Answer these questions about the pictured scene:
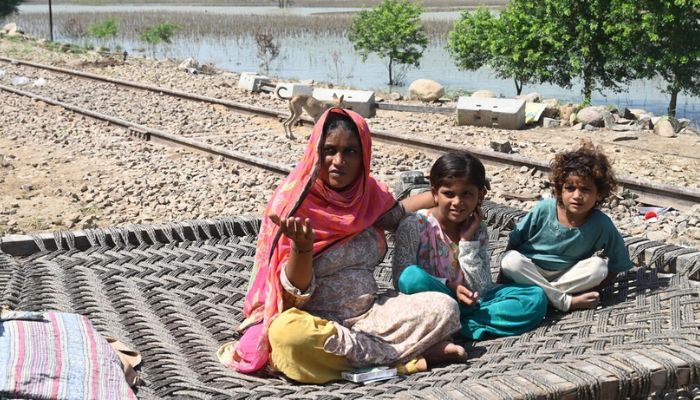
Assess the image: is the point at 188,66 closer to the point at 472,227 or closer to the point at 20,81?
the point at 20,81

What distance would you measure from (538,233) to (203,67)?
56.6 ft

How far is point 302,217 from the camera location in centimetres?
336

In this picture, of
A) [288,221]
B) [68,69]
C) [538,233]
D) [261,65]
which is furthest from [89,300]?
[261,65]

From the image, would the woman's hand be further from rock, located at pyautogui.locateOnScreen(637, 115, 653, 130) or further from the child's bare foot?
rock, located at pyautogui.locateOnScreen(637, 115, 653, 130)

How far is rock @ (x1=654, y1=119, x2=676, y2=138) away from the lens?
1094 cm

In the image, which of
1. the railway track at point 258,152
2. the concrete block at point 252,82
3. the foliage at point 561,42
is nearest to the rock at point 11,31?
the railway track at point 258,152

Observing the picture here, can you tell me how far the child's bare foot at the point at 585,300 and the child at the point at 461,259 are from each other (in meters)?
0.17

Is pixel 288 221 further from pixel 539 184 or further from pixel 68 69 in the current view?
pixel 68 69

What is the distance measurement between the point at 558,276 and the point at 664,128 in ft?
25.5

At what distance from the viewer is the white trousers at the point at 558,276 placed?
3.78m

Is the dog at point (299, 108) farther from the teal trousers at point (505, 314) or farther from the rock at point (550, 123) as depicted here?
the teal trousers at point (505, 314)

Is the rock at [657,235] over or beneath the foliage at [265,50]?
beneath

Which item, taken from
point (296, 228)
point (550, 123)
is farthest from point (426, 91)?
point (296, 228)

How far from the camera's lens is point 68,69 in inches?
724
